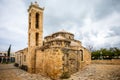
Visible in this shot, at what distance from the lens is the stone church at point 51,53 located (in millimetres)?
13464

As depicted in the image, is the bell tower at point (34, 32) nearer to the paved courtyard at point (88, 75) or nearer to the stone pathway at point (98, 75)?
the paved courtyard at point (88, 75)

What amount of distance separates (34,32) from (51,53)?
6.73 meters

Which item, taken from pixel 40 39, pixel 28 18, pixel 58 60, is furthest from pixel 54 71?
pixel 28 18

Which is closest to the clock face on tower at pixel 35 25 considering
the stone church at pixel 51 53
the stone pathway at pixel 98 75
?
the stone church at pixel 51 53

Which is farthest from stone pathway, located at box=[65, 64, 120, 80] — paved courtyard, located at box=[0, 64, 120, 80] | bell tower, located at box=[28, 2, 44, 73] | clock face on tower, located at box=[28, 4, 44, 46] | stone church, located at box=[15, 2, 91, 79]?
clock face on tower, located at box=[28, 4, 44, 46]

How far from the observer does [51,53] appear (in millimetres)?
13852

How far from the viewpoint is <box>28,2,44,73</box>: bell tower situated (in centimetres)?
1836

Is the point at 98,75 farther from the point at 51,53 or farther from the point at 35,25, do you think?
the point at 35,25

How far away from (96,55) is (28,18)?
2477cm

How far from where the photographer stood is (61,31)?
21.7 m

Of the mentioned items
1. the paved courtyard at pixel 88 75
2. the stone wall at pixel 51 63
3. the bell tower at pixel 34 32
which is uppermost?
the bell tower at pixel 34 32

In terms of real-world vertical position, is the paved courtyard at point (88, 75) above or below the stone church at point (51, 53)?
below

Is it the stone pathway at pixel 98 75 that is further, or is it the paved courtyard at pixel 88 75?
the paved courtyard at pixel 88 75

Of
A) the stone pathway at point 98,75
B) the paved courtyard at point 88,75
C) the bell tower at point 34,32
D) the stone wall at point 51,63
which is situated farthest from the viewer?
the bell tower at point 34,32
